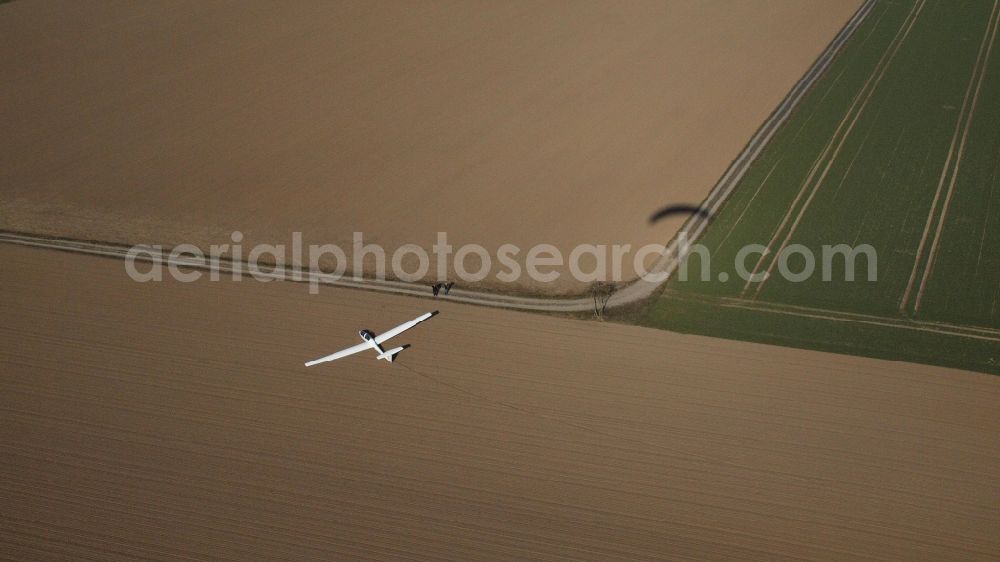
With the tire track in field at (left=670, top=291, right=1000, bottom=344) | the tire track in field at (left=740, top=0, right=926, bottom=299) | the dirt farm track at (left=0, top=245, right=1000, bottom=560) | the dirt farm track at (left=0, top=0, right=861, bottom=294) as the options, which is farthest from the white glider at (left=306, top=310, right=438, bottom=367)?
the tire track in field at (left=740, top=0, right=926, bottom=299)

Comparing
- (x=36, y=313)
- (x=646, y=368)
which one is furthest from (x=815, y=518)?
(x=36, y=313)

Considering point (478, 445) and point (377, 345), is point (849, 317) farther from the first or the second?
point (377, 345)

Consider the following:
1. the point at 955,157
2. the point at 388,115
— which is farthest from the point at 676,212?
the point at 388,115

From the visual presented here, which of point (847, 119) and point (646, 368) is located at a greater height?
point (847, 119)

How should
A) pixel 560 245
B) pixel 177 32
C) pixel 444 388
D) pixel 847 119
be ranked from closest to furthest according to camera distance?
pixel 444 388 < pixel 560 245 < pixel 847 119 < pixel 177 32

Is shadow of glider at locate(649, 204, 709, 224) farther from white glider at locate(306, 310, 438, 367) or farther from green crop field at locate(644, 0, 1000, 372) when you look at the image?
white glider at locate(306, 310, 438, 367)

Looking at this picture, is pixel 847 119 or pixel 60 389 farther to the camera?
pixel 847 119

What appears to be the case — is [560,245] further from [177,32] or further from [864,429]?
[177,32]
